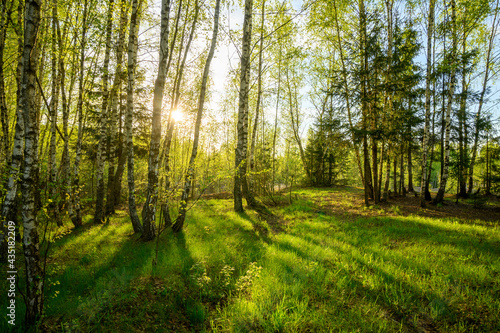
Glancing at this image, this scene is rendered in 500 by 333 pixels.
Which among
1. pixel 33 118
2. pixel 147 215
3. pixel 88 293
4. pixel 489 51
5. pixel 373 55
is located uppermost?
pixel 489 51

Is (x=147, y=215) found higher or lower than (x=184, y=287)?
higher

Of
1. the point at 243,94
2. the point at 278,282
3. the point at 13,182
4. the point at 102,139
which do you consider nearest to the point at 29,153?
the point at 13,182

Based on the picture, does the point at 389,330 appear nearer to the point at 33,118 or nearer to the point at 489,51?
the point at 33,118

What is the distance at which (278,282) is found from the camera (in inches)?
154

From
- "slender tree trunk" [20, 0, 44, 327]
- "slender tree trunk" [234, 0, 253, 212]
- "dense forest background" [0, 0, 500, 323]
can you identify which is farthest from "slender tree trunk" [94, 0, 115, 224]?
"slender tree trunk" [20, 0, 44, 327]

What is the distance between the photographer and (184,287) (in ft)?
12.8

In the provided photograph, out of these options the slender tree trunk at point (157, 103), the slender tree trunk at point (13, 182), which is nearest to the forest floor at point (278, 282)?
the slender tree trunk at point (13, 182)

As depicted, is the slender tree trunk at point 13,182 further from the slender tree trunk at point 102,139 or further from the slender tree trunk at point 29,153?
the slender tree trunk at point 102,139

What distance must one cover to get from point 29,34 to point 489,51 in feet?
80.7

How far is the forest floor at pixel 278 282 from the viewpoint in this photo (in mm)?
2984

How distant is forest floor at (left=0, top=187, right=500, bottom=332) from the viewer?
2.98 meters

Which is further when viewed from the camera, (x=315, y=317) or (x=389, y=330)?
(x=315, y=317)

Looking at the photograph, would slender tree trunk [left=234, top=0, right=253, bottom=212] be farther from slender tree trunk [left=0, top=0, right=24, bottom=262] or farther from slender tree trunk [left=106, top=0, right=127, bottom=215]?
slender tree trunk [left=0, top=0, right=24, bottom=262]

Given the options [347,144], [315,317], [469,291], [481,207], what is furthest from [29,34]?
[481,207]
